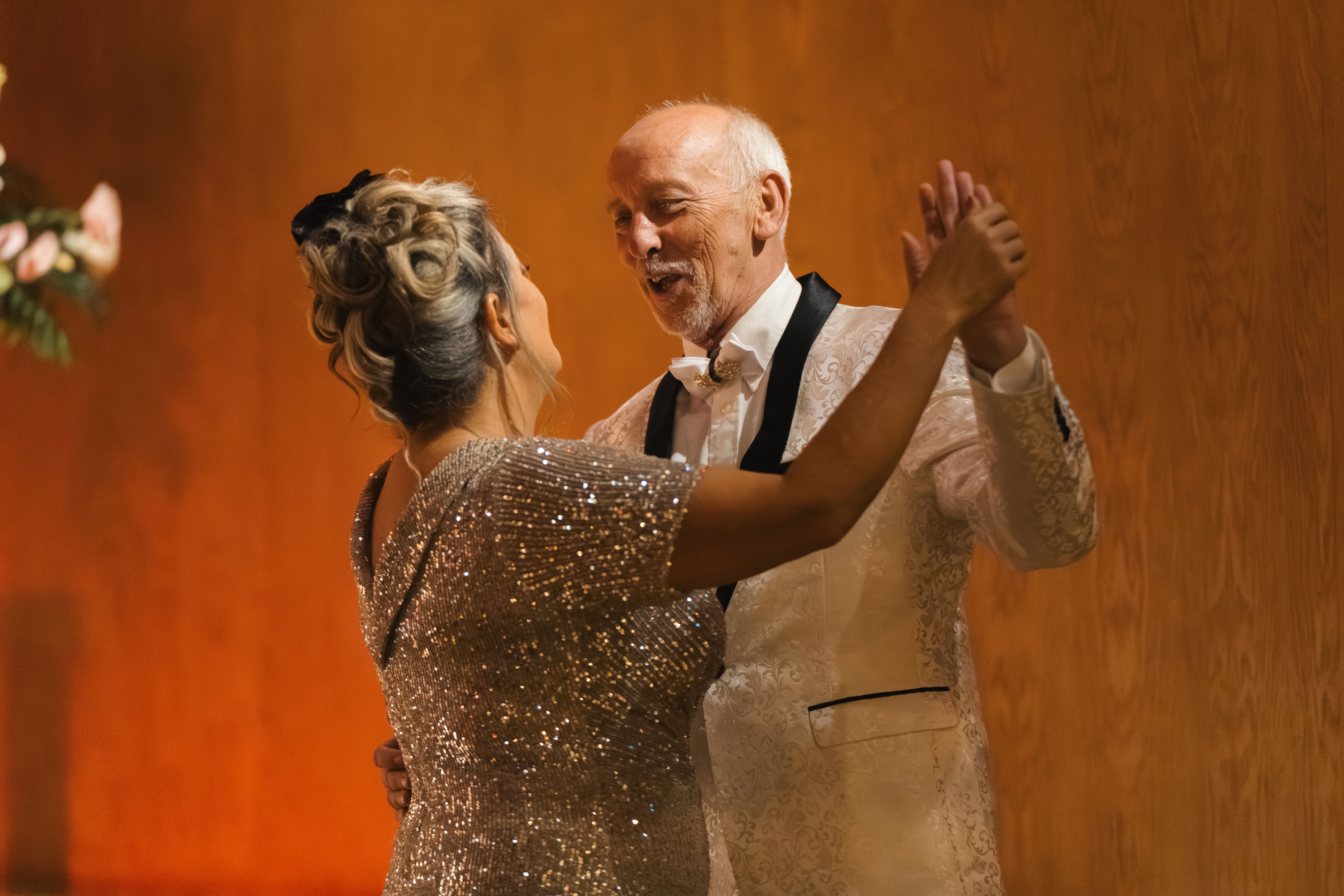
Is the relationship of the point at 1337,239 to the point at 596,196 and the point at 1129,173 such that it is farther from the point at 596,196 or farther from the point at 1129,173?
the point at 596,196

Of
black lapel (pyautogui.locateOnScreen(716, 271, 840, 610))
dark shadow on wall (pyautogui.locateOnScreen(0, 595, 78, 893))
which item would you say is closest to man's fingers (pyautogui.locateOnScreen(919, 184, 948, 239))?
black lapel (pyautogui.locateOnScreen(716, 271, 840, 610))

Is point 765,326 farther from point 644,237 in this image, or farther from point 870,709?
point 870,709

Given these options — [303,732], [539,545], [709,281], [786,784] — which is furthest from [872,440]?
[303,732]

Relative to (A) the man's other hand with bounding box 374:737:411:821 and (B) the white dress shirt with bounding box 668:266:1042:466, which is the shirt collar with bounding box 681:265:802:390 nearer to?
(B) the white dress shirt with bounding box 668:266:1042:466

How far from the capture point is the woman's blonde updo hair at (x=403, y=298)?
142cm

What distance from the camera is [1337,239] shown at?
271 centimetres

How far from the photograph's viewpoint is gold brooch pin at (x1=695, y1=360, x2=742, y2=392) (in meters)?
2.09

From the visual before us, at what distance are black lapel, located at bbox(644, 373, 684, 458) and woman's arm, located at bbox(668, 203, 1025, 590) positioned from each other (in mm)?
878

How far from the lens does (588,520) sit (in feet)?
4.18

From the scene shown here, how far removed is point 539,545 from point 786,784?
0.74 m

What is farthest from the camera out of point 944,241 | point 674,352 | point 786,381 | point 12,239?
point 12,239

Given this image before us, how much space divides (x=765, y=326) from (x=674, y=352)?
55.2 inches

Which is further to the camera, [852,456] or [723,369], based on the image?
[723,369]

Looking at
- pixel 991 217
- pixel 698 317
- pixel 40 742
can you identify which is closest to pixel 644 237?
pixel 698 317
